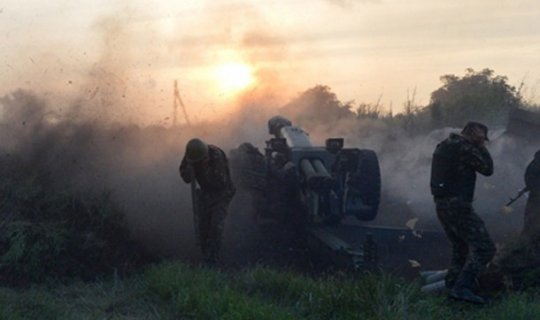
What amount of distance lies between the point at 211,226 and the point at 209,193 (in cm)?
49

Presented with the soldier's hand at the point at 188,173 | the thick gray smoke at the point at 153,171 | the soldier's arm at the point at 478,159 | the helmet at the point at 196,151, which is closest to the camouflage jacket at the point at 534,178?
the thick gray smoke at the point at 153,171

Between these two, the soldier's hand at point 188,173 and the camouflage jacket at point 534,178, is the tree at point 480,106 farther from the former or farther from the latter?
the soldier's hand at point 188,173

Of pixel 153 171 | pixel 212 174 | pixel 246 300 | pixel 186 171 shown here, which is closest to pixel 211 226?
pixel 212 174

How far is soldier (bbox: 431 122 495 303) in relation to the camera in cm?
1042

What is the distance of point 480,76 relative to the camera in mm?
38250

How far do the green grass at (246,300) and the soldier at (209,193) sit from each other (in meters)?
1.46

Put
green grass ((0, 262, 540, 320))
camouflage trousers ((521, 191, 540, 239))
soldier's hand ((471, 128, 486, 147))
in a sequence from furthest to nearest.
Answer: camouflage trousers ((521, 191, 540, 239)), soldier's hand ((471, 128, 486, 147)), green grass ((0, 262, 540, 320))

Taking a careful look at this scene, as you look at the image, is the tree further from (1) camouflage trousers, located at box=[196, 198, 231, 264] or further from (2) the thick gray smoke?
(1) camouflage trousers, located at box=[196, 198, 231, 264]

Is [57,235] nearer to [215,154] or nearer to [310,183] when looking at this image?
[215,154]

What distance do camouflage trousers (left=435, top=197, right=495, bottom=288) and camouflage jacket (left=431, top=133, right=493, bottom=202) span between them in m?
0.12

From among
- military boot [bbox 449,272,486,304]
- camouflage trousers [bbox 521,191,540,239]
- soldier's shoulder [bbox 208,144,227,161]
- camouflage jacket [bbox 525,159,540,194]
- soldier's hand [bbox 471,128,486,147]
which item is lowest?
military boot [bbox 449,272,486,304]

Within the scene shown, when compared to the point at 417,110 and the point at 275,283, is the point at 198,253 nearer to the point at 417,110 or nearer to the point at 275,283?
the point at 275,283

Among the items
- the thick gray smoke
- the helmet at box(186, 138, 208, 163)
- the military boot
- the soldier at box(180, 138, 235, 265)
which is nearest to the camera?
the military boot

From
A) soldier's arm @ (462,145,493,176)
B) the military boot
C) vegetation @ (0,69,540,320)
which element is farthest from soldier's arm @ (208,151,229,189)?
the military boot
